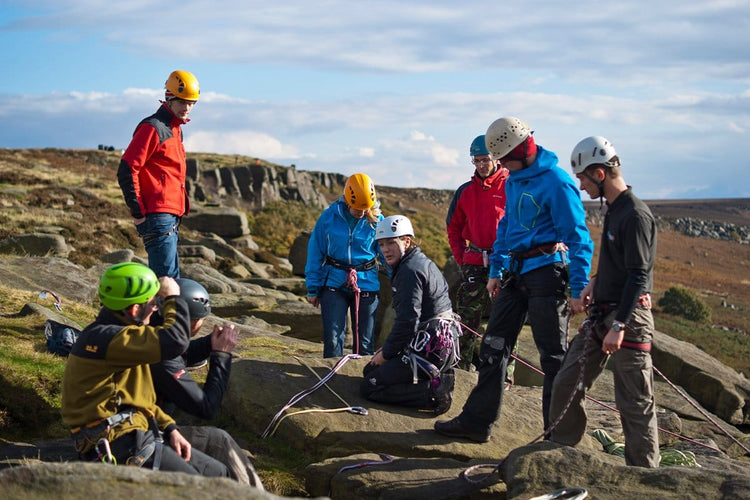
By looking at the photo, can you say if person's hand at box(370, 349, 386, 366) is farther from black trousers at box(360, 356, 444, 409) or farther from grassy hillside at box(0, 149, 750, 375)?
grassy hillside at box(0, 149, 750, 375)

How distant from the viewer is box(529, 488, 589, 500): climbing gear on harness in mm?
4906

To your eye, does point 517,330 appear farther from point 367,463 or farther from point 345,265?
point 345,265

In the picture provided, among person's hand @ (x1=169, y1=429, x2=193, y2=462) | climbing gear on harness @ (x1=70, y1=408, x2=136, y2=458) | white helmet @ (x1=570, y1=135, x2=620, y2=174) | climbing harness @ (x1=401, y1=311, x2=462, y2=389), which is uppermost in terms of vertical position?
white helmet @ (x1=570, y1=135, x2=620, y2=174)

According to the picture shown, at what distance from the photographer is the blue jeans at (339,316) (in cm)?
839

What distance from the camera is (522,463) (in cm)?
532

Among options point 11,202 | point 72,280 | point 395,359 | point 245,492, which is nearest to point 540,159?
point 395,359

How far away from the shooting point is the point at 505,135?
655cm

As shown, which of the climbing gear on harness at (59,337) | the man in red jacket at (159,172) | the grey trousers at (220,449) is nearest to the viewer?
the grey trousers at (220,449)

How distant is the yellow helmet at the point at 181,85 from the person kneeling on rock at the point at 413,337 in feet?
8.67

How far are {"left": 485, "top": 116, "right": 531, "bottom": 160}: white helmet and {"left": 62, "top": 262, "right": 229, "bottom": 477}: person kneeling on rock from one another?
3.12 metres

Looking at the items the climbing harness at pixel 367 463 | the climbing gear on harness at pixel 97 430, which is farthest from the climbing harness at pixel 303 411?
the climbing gear on harness at pixel 97 430

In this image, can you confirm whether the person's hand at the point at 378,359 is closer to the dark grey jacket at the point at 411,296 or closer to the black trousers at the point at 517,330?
the dark grey jacket at the point at 411,296

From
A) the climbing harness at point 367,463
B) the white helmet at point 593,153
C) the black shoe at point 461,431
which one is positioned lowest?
the climbing harness at point 367,463

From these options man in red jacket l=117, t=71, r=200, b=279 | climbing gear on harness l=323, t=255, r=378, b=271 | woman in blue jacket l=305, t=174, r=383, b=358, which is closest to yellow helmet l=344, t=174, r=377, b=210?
woman in blue jacket l=305, t=174, r=383, b=358
